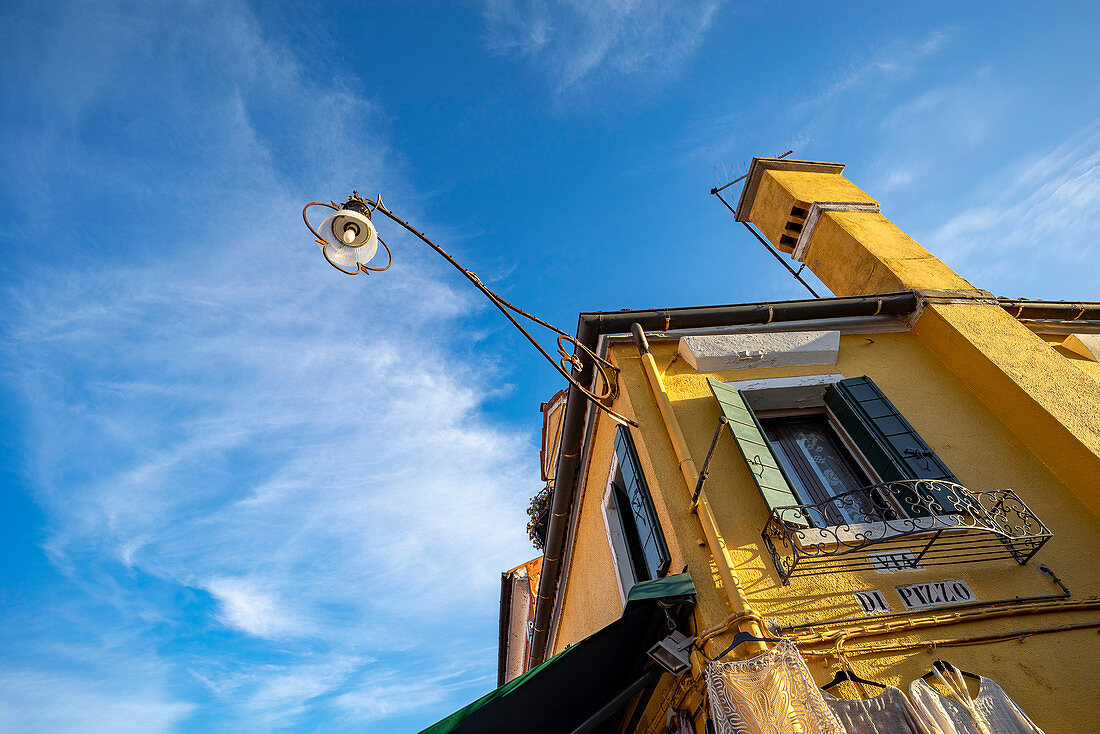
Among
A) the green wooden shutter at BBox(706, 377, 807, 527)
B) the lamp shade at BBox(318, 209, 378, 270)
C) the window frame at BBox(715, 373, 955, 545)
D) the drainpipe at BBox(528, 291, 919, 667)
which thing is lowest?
the green wooden shutter at BBox(706, 377, 807, 527)

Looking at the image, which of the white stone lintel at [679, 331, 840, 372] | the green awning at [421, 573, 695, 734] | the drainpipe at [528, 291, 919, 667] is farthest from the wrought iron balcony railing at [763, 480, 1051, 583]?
the drainpipe at [528, 291, 919, 667]

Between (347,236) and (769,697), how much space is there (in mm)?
4300

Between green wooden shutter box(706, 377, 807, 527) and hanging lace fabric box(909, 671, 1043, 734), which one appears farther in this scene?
green wooden shutter box(706, 377, 807, 527)

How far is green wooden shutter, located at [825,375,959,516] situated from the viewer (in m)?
5.28

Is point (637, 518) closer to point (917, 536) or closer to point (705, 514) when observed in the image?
point (705, 514)

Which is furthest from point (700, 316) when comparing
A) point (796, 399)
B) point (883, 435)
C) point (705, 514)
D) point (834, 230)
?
point (834, 230)

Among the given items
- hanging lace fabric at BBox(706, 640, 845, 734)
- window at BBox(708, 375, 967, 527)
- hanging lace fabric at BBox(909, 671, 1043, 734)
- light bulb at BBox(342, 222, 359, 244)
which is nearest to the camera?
hanging lace fabric at BBox(706, 640, 845, 734)

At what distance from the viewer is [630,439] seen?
581 centimetres

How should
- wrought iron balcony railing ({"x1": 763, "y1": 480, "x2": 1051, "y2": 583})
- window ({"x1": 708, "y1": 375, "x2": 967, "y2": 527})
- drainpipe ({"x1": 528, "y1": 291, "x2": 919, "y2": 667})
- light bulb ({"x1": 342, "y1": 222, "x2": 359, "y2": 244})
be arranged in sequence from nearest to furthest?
wrought iron balcony railing ({"x1": 763, "y1": 480, "x2": 1051, "y2": 583}), light bulb ({"x1": 342, "y1": 222, "x2": 359, "y2": 244}), window ({"x1": 708, "y1": 375, "x2": 967, "y2": 527}), drainpipe ({"x1": 528, "y1": 291, "x2": 919, "y2": 667})

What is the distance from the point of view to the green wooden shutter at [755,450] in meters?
4.94

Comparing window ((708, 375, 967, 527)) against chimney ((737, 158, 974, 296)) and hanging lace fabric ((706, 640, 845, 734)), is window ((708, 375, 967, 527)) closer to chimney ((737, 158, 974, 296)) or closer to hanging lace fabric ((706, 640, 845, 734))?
hanging lace fabric ((706, 640, 845, 734))

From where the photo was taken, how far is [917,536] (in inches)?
182

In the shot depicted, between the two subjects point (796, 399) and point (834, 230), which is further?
point (834, 230)

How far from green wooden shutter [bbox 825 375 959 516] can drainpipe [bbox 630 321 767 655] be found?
1844 mm
